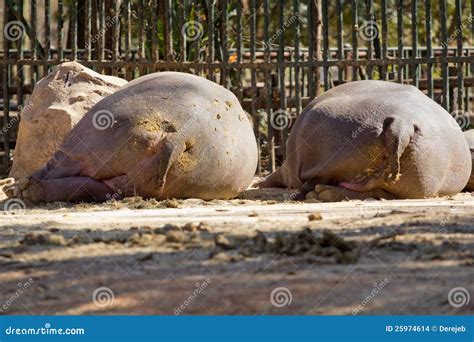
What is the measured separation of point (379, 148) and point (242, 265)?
3790 millimetres

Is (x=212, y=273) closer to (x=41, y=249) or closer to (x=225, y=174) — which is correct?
(x=41, y=249)

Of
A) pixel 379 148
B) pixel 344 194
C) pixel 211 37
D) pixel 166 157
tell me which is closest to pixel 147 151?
pixel 166 157

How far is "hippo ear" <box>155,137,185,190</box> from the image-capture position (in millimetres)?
8273

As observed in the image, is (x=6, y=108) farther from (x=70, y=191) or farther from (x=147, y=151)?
(x=147, y=151)

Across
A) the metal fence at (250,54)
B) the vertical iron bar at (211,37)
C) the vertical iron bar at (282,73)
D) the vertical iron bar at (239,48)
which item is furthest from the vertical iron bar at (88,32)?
the vertical iron bar at (282,73)

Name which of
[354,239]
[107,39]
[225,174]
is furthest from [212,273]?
[107,39]

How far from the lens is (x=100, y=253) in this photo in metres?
5.30

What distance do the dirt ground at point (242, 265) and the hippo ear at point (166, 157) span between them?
1462mm

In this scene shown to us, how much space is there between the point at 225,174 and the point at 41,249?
3422 millimetres

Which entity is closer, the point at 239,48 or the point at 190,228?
the point at 190,228

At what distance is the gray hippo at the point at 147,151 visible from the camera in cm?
834

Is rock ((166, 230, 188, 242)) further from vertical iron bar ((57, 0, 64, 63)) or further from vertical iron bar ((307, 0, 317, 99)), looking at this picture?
vertical iron bar ((57, 0, 64, 63))

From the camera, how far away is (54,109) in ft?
32.8

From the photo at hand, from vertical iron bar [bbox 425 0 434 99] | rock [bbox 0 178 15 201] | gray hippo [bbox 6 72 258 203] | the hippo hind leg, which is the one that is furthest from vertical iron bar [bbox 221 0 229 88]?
the hippo hind leg
